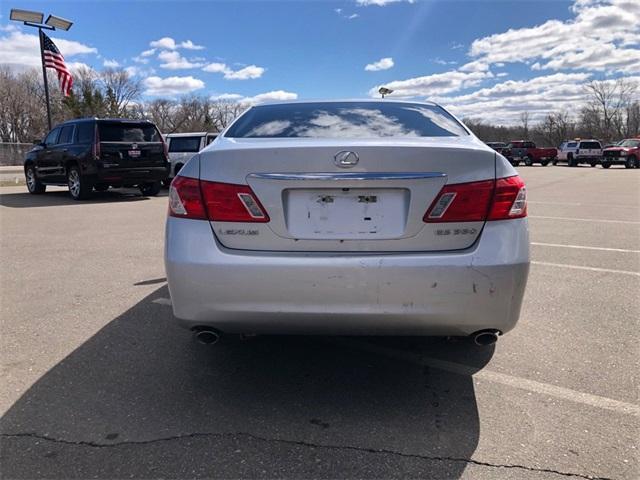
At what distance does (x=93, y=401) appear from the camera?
2.90 m

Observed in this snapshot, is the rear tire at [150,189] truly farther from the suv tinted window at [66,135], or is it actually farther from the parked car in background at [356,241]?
the parked car in background at [356,241]

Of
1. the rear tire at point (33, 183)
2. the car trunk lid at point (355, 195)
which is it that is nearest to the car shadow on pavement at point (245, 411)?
the car trunk lid at point (355, 195)

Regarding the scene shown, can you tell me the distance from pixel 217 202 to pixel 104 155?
10.9 metres

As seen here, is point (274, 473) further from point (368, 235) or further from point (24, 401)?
point (24, 401)

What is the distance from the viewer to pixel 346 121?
3.38m

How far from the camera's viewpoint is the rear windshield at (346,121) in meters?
3.17

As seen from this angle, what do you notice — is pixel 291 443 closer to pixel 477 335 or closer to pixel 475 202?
pixel 477 335

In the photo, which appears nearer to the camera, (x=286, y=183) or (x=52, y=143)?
(x=286, y=183)

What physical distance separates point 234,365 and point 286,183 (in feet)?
4.54

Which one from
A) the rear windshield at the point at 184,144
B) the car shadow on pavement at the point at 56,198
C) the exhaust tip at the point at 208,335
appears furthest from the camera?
the rear windshield at the point at 184,144

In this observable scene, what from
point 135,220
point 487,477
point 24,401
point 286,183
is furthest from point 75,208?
point 487,477

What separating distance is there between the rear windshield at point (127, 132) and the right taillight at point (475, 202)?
38.0 feet

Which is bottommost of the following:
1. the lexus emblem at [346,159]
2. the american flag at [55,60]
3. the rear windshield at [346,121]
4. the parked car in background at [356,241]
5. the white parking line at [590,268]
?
the white parking line at [590,268]

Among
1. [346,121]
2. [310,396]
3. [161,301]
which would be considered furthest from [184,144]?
[310,396]
